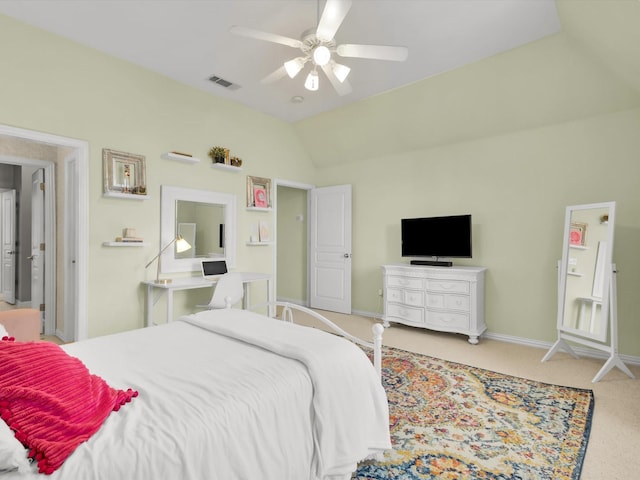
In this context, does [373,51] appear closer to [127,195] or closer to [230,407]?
[230,407]

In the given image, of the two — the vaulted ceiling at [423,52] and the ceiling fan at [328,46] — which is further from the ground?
the vaulted ceiling at [423,52]

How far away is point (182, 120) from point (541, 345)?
15.9 ft

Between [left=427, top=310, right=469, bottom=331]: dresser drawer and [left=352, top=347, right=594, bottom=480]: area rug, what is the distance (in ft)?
3.06

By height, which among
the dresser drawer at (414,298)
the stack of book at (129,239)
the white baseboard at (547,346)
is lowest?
the white baseboard at (547,346)

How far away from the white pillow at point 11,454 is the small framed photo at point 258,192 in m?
3.99

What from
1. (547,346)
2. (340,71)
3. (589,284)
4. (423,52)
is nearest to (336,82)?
(340,71)

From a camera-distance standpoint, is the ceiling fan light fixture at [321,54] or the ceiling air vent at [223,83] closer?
the ceiling fan light fixture at [321,54]

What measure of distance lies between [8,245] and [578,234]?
337 inches

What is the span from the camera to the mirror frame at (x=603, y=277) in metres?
3.07

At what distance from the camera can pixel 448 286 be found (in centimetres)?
415

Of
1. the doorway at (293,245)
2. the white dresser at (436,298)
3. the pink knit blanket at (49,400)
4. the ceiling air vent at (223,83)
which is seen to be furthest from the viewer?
the doorway at (293,245)

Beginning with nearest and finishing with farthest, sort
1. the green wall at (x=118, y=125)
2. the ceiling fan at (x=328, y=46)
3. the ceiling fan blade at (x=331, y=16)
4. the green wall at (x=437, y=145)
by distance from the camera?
1. the ceiling fan blade at (x=331, y=16)
2. the ceiling fan at (x=328, y=46)
3. the green wall at (x=118, y=125)
4. the green wall at (x=437, y=145)

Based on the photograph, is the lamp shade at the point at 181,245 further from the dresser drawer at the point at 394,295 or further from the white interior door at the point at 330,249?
the dresser drawer at the point at 394,295

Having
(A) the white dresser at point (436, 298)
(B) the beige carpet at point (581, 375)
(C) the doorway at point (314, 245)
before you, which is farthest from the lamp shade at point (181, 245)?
(A) the white dresser at point (436, 298)
